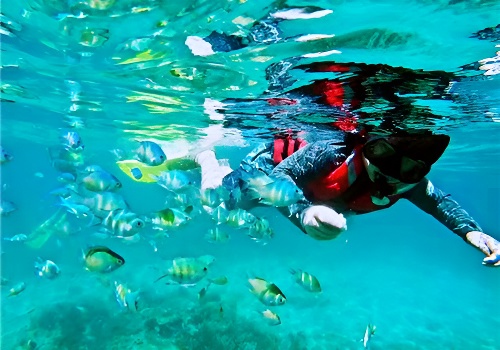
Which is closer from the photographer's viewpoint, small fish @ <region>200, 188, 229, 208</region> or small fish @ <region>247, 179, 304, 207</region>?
small fish @ <region>247, 179, 304, 207</region>

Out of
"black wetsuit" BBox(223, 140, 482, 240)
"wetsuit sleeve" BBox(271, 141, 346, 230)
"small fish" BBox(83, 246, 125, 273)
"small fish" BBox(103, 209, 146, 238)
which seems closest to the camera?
"black wetsuit" BBox(223, 140, 482, 240)

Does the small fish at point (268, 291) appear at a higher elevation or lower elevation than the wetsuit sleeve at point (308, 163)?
lower

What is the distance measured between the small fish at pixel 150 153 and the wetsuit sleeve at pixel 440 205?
452 cm

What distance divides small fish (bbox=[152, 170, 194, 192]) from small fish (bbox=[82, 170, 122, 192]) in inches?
32.0

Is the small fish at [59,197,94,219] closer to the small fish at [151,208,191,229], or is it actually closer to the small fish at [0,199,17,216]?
the small fish at [151,208,191,229]

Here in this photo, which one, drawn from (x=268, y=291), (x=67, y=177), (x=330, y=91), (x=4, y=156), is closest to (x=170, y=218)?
(x=268, y=291)

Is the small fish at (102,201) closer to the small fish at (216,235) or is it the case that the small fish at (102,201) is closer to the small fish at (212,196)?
the small fish at (212,196)

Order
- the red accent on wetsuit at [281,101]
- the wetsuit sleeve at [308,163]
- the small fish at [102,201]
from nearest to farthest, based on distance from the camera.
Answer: the wetsuit sleeve at [308,163], the small fish at [102,201], the red accent on wetsuit at [281,101]

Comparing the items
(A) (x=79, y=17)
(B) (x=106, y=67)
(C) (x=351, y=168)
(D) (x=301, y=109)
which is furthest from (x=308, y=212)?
(B) (x=106, y=67)

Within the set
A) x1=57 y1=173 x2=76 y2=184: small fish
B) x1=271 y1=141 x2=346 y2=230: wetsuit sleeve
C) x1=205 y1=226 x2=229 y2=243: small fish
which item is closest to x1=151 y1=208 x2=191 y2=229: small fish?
x1=205 y1=226 x2=229 y2=243: small fish

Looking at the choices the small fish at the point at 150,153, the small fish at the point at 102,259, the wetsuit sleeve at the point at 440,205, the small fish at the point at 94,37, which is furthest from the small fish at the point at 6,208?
the wetsuit sleeve at the point at 440,205

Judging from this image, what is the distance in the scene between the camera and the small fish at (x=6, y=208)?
30.6ft

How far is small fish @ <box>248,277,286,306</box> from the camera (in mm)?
6105

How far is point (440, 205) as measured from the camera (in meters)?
5.64
